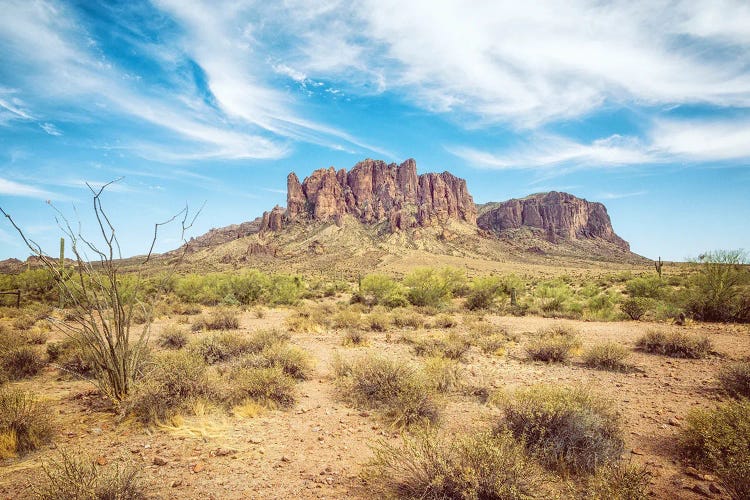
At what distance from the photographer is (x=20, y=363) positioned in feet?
26.1

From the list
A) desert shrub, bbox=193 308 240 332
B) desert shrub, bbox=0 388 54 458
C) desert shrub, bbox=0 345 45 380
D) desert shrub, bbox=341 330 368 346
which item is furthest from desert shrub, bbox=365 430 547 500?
A: desert shrub, bbox=193 308 240 332

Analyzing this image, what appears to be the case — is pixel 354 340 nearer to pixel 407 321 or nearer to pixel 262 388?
pixel 407 321

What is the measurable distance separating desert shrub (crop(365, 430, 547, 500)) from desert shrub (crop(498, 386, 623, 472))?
2.55 ft

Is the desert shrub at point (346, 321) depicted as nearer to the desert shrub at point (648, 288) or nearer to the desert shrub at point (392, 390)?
the desert shrub at point (392, 390)

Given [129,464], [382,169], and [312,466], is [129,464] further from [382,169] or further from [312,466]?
[382,169]

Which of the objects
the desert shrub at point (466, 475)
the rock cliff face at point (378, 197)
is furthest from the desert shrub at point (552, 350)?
the rock cliff face at point (378, 197)

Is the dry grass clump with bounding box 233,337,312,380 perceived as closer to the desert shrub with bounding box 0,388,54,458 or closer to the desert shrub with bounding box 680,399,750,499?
the desert shrub with bounding box 0,388,54,458

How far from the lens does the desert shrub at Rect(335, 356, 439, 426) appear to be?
225 inches

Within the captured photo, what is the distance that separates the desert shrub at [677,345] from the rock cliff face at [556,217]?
14764 centimetres

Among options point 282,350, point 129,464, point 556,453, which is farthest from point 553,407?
point 282,350

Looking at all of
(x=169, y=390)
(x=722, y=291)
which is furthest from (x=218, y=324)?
(x=722, y=291)

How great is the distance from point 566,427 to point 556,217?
176126 millimetres

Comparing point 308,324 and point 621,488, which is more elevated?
point 308,324

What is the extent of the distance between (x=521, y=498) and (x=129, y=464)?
411cm
